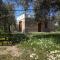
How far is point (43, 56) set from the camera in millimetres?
7535

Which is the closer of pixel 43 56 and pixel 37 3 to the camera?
pixel 43 56

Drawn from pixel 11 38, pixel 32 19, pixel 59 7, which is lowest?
pixel 11 38

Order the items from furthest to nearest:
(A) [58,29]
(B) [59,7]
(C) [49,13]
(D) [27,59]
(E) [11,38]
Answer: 1. (A) [58,29]
2. (B) [59,7]
3. (C) [49,13]
4. (E) [11,38]
5. (D) [27,59]

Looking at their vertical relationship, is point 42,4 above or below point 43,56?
above

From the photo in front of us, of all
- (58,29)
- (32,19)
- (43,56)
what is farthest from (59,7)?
(43,56)

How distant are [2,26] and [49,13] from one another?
3986 millimetres

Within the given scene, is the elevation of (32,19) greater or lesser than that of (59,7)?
lesser

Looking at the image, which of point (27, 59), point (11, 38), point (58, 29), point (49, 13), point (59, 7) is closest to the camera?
point (27, 59)

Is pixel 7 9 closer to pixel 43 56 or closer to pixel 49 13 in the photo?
pixel 49 13

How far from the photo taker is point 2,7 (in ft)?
50.9

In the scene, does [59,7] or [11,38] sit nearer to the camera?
[11,38]

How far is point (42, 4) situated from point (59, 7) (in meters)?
1.75

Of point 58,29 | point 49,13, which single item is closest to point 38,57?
point 49,13

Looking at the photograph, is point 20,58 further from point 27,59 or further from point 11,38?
point 11,38
